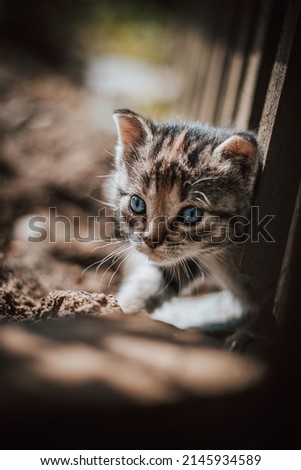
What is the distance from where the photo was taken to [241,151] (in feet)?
8.79

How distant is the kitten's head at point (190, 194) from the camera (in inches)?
107

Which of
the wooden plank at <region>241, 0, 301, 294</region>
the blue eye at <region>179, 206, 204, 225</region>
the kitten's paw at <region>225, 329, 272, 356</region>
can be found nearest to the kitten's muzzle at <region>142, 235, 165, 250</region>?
the blue eye at <region>179, 206, 204, 225</region>

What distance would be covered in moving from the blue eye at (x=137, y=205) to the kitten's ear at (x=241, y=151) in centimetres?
48

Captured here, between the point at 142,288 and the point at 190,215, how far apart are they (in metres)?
0.83

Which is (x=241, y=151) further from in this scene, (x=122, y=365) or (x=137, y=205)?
(x=122, y=365)

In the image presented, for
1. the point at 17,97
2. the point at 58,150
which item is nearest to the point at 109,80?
the point at 17,97

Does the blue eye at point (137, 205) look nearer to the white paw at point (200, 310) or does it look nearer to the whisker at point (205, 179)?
the whisker at point (205, 179)

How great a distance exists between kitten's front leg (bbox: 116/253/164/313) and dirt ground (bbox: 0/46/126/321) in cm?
16

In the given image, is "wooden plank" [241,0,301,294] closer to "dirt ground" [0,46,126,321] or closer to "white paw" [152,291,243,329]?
"white paw" [152,291,243,329]

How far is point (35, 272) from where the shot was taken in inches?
129

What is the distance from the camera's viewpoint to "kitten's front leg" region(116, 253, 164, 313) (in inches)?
130

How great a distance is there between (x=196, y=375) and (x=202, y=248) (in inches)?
48.7

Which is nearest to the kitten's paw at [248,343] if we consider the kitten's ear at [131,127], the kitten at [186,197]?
the kitten at [186,197]

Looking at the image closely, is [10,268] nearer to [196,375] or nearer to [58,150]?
[196,375]
